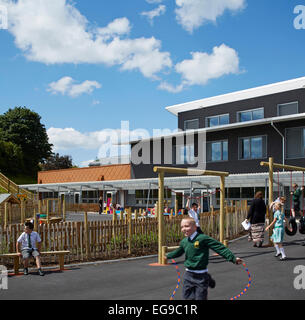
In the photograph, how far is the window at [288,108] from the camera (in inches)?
1140

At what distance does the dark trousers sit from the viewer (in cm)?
564

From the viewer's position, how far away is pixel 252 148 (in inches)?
1137

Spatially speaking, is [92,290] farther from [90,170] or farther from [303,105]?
[90,170]

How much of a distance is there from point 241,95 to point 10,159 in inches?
2012

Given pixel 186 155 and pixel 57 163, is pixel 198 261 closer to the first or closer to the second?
pixel 186 155

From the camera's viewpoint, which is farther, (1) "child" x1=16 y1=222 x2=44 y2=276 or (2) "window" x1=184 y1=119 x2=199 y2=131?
(2) "window" x1=184 y1=119 x2=199 y2=131

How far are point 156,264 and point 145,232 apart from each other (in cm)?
279

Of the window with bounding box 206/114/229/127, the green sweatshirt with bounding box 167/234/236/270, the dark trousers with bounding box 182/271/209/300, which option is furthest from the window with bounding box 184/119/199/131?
the dark trousers with bounding box 182/271/209/300

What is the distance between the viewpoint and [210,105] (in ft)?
113

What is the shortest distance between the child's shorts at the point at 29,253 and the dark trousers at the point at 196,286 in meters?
6.00

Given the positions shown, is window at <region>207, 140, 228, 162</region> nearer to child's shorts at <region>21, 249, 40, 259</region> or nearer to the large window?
the large window

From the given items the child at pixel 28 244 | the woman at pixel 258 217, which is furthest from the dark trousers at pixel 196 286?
the woman at pixel 258 217

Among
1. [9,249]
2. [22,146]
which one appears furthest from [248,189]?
[22,146]

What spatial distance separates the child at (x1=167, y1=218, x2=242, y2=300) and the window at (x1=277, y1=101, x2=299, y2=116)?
25272mm
